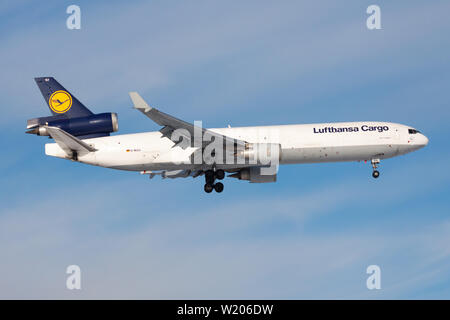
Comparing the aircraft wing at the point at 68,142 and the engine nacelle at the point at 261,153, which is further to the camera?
the engine nacelle at the point at 261,153

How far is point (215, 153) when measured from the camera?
43.9m

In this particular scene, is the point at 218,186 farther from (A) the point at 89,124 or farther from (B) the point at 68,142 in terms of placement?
(B) the point at 68,142

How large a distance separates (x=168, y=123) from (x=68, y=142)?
790 cm

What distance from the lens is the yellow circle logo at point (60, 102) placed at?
151ft

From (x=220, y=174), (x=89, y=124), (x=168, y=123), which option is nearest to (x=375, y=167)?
(x=220, y=174)

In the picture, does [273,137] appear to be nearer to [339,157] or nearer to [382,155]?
[339,157]

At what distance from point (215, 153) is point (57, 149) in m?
11.0

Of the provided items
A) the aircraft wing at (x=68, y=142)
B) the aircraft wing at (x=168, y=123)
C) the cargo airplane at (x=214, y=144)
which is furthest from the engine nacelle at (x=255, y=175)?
the aircraft wing at (x=68, y=142)

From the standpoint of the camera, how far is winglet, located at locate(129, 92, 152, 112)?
36.1 metres

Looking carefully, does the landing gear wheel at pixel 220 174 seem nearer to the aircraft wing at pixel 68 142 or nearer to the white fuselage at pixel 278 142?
the white fuselage at pixel 278 142

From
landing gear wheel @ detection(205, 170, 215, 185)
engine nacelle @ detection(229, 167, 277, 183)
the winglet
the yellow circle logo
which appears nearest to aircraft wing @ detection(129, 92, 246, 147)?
the winglet

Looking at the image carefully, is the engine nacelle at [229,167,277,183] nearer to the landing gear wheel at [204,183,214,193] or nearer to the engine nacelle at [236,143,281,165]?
the landing gear wheel at [204,183,214,193]

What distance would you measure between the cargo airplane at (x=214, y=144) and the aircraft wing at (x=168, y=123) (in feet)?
0.45

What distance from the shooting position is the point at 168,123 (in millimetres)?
39688
